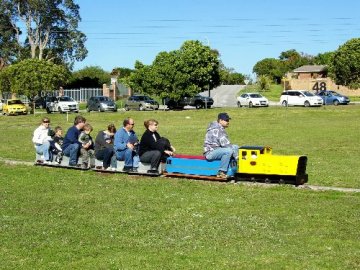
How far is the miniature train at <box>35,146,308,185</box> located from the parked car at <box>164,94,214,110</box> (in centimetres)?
4269

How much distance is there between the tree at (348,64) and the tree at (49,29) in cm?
3251

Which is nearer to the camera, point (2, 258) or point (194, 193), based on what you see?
point (2, 258)

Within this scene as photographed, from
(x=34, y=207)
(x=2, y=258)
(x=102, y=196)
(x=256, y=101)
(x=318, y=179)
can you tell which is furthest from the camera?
(x=256, y=101)

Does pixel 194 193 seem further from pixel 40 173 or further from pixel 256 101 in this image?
pixel 256 101

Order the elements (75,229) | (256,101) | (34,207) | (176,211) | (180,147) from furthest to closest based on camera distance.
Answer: (256,101), (180,147), (34,207), (176,211), (75,229)

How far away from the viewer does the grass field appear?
8.05m

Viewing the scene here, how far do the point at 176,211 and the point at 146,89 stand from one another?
48.8 metres

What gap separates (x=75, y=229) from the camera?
998 cm

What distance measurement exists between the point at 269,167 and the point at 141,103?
45398mm

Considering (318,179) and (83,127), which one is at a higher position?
(83,127)

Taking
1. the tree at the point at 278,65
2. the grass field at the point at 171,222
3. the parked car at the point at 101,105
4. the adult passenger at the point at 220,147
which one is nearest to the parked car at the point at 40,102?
the parked car at the point at 101,105

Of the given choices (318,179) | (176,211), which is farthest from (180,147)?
(176,211)

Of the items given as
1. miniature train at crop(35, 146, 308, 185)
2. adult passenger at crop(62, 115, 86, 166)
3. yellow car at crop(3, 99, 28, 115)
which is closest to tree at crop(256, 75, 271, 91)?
yellow car at crop(3, 99, 28, 115)

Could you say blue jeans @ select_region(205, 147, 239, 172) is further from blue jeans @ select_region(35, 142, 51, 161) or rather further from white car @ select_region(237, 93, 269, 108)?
white car @ select_region(237, 93, 269, 108)
